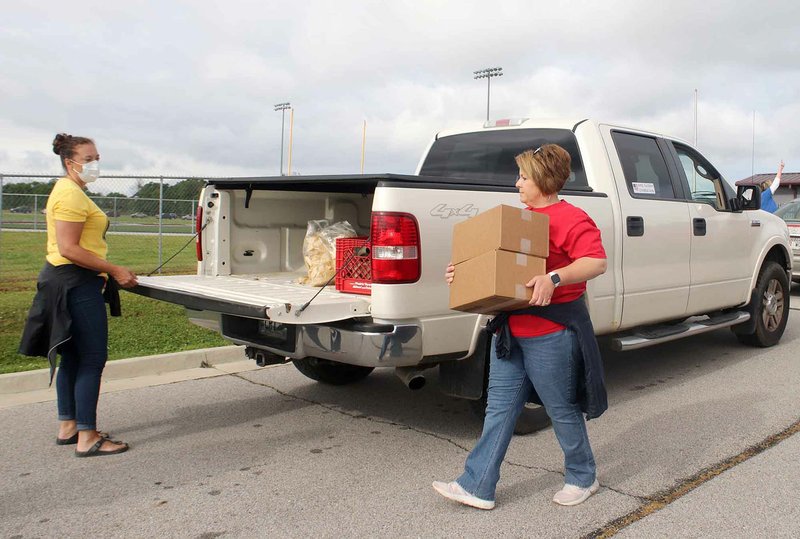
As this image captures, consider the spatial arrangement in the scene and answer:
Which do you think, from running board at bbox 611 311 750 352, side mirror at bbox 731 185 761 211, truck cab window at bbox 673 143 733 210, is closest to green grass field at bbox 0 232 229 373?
running board at bbox 611 311 750 352

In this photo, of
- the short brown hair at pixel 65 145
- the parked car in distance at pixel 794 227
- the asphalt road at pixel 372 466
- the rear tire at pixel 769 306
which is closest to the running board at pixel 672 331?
the rear tire at pixel 769 306

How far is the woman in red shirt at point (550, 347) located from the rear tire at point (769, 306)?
4.64 metres

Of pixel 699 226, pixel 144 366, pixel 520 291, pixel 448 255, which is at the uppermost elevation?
pixel 699 226

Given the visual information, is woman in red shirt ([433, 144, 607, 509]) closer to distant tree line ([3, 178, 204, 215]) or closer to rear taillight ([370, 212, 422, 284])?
rear taillight ([370, 212, 422, 284])

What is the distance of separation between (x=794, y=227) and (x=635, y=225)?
8.32 m

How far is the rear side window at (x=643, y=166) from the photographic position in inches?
220

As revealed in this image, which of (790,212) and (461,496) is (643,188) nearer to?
(461,496)

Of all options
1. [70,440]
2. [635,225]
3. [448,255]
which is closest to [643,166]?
[635,225]

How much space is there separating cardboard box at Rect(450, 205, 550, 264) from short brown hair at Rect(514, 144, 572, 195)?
203mm

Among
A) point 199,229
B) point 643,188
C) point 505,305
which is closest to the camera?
point 505,305

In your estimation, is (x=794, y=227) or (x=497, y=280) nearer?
(x=497, y=280)

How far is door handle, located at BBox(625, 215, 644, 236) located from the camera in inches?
208

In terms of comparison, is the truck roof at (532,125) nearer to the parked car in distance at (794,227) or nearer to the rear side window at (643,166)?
the rear side window at (643,166)

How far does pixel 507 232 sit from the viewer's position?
3.10 metres
